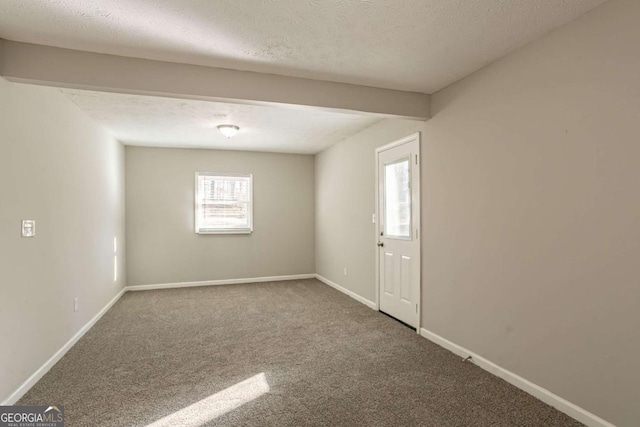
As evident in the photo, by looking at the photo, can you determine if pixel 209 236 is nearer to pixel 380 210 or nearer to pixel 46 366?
pixel 380 210

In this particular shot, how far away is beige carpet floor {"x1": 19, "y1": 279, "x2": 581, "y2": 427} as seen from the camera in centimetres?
224

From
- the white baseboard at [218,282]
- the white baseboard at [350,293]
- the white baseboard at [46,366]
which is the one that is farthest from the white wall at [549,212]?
the white baseboard at [218,282]

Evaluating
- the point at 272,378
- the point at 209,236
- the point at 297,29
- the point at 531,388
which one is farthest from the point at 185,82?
the point at 209,236

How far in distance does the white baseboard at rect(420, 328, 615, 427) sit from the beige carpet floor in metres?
0.06

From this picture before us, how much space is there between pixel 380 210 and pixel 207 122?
8.18 ft

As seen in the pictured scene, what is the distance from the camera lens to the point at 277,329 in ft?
13.0

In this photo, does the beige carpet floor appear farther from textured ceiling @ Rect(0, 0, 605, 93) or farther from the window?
textured ceiling @ Rect(0, 0, 605, 93)

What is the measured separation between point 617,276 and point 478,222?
1.09 metres

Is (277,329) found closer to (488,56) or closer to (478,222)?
(478,222)

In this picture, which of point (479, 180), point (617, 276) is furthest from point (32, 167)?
point (617, 276)

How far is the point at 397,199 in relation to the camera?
13.8 feet

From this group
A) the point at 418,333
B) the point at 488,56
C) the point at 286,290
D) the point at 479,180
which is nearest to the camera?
the point at 488,56

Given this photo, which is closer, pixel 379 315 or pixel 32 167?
pixel 32 167

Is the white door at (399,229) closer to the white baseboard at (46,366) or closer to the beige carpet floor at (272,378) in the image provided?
the beige carpet floor at (272,378)
